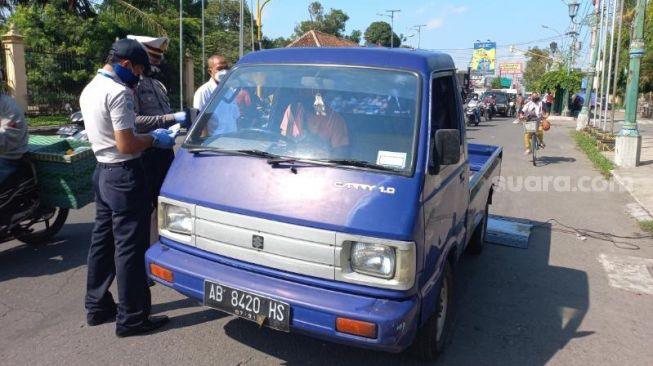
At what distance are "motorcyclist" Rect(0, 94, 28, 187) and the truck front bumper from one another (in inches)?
110

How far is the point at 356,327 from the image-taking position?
2.78 m

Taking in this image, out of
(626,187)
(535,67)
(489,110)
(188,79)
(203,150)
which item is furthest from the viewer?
(535,67)

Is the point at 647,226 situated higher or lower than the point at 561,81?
lower

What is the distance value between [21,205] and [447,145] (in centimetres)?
409

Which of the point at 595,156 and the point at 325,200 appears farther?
the point at 595,156

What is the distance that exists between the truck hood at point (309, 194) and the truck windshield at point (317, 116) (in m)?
0.14

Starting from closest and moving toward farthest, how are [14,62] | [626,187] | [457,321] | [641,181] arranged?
1. [457,321]
2. [626,187]
3. [641,181]
4. [14,62]

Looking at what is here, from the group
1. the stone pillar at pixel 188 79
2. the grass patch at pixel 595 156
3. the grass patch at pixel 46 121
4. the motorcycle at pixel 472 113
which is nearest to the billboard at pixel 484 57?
the motorcycle at pixel 472 113

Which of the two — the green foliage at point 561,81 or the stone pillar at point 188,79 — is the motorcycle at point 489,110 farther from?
the stone pillar at point 188,79

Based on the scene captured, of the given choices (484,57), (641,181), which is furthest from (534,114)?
(484,57)

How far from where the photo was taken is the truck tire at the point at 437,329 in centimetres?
337

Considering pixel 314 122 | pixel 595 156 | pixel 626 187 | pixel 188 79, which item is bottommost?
pixel 626 187

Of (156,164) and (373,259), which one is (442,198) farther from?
(156,164)

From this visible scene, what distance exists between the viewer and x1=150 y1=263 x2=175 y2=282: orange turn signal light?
3.32 meters
